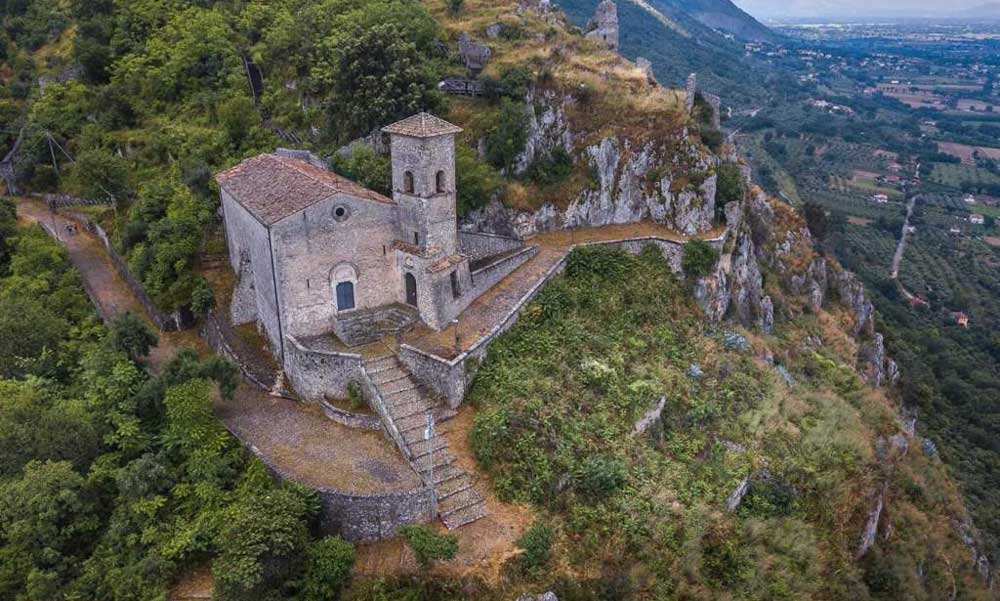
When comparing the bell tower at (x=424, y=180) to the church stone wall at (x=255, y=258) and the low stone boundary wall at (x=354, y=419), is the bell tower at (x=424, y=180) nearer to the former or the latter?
the church stone wall at (x=255, y=258)

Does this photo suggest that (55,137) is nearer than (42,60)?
Yes

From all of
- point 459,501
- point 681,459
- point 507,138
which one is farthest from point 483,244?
point 459,501

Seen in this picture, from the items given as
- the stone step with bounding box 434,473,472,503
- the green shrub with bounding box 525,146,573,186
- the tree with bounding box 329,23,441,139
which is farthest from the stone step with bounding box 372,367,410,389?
the tree with bounding box 329,23,441,139

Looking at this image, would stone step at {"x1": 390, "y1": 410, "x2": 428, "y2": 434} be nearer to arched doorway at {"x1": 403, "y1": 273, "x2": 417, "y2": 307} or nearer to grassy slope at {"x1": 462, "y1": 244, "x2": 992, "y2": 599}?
grassy slope at {"x1": 462, "y1": 244, "x2": 992, "y2": 599}

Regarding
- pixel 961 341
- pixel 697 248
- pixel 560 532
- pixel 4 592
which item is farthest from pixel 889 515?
pixel 961 341

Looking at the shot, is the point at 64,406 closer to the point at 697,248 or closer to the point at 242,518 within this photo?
the point at 242,518

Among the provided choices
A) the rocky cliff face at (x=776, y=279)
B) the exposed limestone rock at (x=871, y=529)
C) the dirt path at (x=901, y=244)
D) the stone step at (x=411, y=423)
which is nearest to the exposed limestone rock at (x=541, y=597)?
the stone step at (x=411, y=423)

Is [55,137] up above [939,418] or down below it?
above
